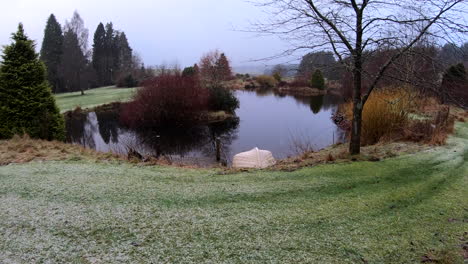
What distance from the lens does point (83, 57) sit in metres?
37.9

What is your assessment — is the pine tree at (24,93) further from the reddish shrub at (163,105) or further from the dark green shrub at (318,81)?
the dark green shrub at (318,81)

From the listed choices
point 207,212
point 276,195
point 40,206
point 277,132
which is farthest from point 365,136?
point 277,132

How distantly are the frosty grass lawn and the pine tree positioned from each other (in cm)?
442

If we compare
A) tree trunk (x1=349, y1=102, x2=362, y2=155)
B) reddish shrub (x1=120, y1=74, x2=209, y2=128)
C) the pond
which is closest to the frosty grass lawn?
tree trunk (x1=349, y1=102, x2=362, y2=155)

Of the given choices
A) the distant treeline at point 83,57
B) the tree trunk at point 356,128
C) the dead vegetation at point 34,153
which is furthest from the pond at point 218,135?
the distant treeline at point 83,57

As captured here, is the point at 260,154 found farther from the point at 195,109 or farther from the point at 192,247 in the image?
the point at 195,109

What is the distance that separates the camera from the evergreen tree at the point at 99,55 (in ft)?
152

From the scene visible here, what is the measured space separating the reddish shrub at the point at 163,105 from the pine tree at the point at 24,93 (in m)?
11.2

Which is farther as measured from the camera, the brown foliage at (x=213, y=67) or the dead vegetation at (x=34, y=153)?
the brown foliage at (x=213, y=67)

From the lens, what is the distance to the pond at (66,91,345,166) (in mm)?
14344

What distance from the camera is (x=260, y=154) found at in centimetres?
932

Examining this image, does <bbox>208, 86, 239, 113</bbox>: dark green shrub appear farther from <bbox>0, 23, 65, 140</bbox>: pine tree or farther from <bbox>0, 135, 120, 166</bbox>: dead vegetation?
<bbox>0, 135, 120, 166</bbox>: dead vegetation

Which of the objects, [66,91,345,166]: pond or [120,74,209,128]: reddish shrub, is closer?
[66,91,345,166]: pond

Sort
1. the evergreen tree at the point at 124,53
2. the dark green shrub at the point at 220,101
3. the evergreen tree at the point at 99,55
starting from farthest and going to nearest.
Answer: the evergreen tree at the point at 124,53 < the evergreen tree at the point at 99,55 < the dark green shrub at the point at 220,101
